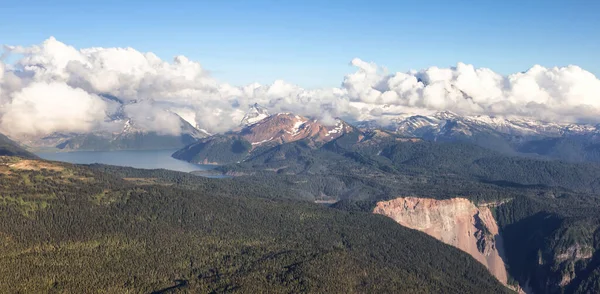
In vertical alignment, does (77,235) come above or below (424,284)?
above

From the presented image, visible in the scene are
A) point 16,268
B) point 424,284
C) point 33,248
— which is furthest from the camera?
point 424,284

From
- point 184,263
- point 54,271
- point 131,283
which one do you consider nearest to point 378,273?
point 184,263

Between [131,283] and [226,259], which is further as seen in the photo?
[226,259]

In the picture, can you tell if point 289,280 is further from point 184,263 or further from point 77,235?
point 77,235

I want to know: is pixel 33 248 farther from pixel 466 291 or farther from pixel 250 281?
pixel 466 291

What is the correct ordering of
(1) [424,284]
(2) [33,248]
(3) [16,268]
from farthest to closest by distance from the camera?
(1) [424,284]
(2) [33,248]
(3) [16,268]

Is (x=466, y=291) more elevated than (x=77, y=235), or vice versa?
(x=77, y=235)

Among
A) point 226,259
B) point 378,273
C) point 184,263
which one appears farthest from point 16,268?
point 378,273

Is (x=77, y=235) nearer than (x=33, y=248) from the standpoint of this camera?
No

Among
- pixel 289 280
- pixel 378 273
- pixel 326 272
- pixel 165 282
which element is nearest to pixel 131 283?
pixel 165 282
